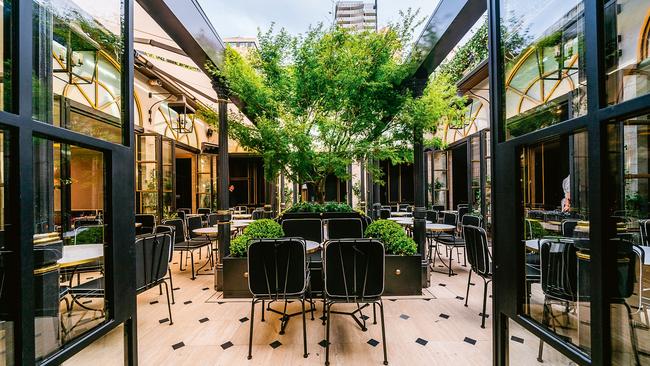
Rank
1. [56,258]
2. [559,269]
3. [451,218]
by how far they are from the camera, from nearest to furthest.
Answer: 1. [56,258]
2. [559,269]
3. [451,218]

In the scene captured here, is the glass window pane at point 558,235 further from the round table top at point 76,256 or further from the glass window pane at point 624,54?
the round table top at point 76,256

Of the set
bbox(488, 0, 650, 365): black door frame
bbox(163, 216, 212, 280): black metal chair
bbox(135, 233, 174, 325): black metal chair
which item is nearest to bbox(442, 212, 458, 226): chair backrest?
bbox(488, 0, 650, 365): black door frame

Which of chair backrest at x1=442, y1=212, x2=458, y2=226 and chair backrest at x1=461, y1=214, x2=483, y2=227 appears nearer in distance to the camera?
chair backrest at x1=461, y1=214, x2=483, y2=227

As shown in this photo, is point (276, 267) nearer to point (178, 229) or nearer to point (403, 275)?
point (403, 275)

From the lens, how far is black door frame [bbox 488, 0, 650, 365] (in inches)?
37.5

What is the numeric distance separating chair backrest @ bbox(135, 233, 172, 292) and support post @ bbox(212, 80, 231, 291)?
0.93 metres

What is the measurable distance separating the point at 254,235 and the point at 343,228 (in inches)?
54.3

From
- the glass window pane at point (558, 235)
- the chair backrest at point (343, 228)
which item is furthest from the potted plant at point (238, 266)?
the glass window pane at point (558, 235)

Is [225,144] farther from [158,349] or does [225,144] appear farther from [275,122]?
[158,349]

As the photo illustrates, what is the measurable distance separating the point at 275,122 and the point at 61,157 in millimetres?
2946

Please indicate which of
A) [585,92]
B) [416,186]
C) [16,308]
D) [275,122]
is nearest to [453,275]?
[416,186]

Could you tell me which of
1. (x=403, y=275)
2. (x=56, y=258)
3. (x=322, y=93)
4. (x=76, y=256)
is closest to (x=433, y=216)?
(x=403, y=275)

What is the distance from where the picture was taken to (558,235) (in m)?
1.76

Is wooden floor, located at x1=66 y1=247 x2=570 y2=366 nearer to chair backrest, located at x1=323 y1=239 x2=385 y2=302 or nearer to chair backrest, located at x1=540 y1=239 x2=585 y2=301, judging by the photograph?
chair backrest, located at x1=540 y1=239 x2=585 y2=301
